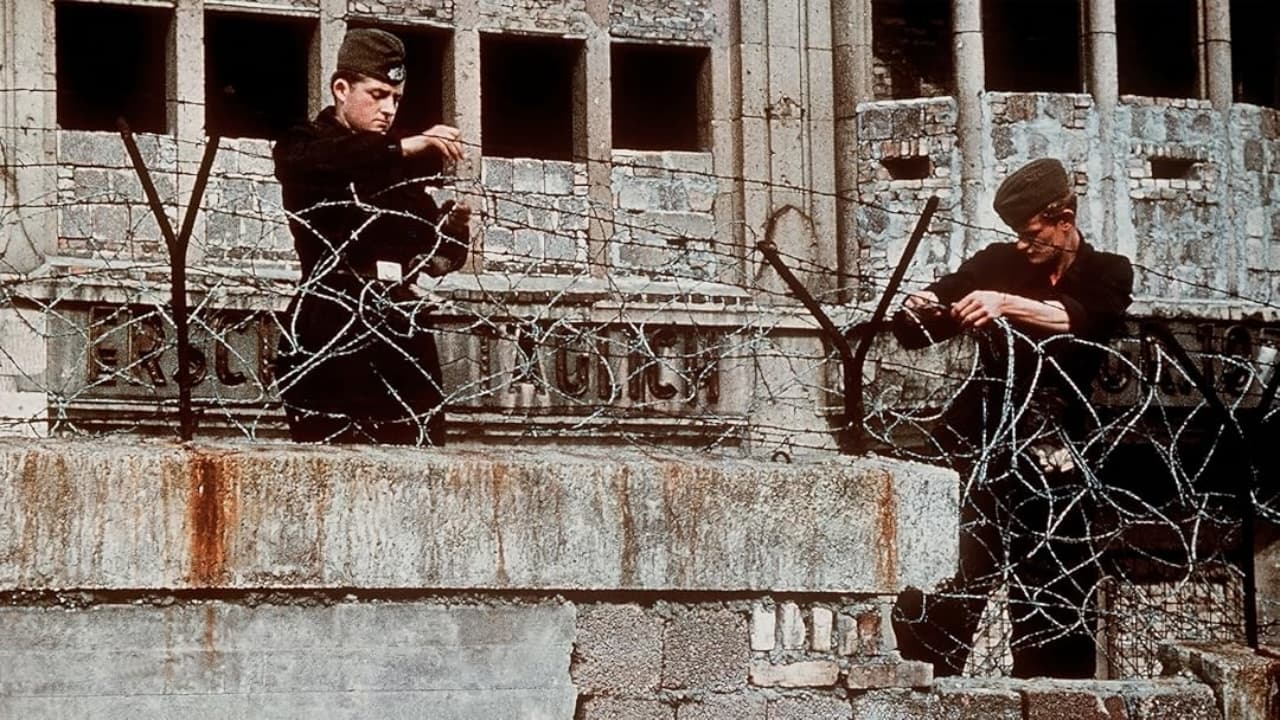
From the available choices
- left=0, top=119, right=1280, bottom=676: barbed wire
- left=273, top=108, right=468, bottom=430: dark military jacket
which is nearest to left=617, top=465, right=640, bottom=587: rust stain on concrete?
left=273, top=108, right=468, bottom=430: dark military jacket

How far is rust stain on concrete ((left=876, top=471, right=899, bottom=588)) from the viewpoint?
7.52 meters

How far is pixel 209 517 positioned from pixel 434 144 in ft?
7.01

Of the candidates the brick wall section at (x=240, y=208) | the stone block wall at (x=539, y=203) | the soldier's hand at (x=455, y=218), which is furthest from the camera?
the stone block wall at (x=539, y=203)

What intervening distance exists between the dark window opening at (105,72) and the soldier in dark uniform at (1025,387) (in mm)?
6666

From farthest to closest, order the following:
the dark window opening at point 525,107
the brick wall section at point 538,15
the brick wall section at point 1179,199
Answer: the dark window opening at point 525,107 < the brick wall section at point 1179,199 < the brick wall section at point 538,15

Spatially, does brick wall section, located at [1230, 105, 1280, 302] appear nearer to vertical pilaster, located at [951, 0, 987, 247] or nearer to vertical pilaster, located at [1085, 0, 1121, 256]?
vertical pilaster, located at [1085, 0, 1121, 256]

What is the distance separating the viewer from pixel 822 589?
7.50 metres

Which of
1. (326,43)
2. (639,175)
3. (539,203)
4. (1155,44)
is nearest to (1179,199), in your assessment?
(1155,44)

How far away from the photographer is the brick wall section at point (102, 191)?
13.8 metres

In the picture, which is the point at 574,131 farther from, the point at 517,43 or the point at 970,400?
the point at 970,400

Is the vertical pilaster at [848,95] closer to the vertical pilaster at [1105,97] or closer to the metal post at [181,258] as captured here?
the vertical pilaster at [1105,97]

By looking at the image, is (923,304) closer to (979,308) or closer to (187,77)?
(979,308)

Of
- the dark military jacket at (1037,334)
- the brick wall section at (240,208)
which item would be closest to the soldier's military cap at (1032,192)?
the dark military jacket at (1037,334)

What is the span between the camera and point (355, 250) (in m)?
8.73
